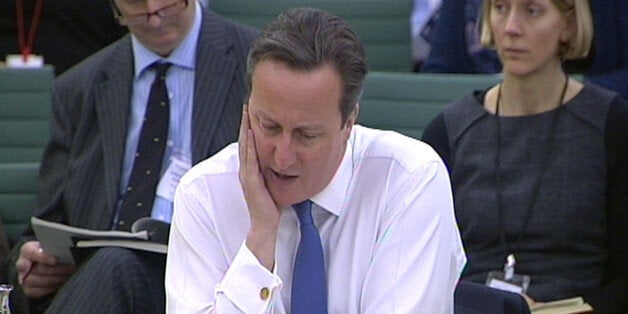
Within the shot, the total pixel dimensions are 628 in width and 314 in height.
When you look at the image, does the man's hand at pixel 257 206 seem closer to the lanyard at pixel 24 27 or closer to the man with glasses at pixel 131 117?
the man with glasses at pixel 131 117

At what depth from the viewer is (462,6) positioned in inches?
208

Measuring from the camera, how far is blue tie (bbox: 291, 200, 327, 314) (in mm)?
2654

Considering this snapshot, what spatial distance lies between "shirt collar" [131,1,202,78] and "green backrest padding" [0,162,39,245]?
2.01 feet

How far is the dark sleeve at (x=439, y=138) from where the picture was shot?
3.97m

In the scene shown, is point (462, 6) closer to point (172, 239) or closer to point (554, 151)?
point (554, 151)

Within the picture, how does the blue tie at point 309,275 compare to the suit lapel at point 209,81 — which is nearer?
the blue tie at point 309,275

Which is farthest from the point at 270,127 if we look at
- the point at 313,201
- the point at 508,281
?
the point at 508,281

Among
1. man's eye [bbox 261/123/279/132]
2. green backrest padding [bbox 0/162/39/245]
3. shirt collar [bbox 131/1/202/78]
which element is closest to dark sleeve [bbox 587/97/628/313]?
shirt collar [bbox 131/1/202/78]

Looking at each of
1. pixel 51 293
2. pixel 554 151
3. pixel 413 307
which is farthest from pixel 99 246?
pixel 554 151

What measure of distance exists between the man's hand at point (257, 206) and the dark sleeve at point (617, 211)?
138 centimetres

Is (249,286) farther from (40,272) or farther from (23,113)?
(23,113)

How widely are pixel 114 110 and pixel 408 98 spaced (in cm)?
118

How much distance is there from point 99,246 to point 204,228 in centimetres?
74

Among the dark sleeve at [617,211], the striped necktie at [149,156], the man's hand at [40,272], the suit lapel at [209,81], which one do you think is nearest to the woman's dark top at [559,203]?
the dark sleeve at [617,211]
